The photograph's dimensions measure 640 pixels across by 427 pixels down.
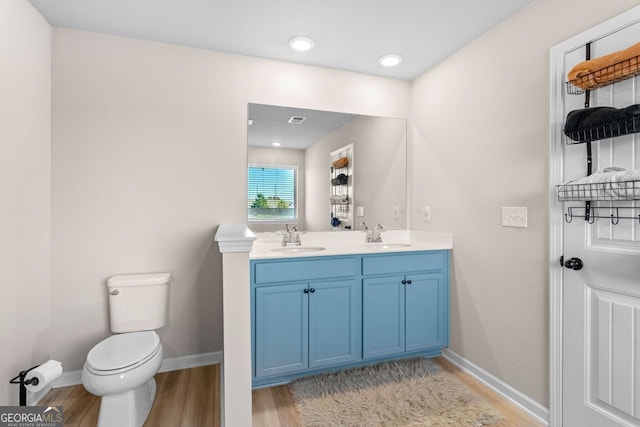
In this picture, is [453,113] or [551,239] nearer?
[551,239]

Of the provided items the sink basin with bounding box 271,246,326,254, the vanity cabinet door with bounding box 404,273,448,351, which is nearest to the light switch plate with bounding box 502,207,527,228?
the vanity cabinet door with bounding box 404,273,448,351

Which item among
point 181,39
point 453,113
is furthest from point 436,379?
point 181,39

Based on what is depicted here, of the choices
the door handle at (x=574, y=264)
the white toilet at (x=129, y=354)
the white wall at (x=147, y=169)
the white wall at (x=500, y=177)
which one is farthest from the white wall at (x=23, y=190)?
the door handle at (x=574, y=264)

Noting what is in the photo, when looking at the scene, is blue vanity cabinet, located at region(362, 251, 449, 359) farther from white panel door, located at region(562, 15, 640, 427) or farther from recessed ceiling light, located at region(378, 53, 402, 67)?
recessed ceiling light, located at region(378, 53, 402, 67)

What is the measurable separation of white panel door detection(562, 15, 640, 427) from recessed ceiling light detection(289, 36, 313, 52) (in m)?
1.53

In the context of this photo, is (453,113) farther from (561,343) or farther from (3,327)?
(3,327)

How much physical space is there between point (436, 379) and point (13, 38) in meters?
3.23

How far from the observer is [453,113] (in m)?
2.44

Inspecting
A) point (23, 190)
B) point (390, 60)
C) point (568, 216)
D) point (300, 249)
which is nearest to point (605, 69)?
point (568, 216)

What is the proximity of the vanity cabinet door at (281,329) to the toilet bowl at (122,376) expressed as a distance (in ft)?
1.93

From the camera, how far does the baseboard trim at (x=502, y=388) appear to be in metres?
1.79

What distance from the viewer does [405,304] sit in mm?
2369

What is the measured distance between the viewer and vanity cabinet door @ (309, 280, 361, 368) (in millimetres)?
2135

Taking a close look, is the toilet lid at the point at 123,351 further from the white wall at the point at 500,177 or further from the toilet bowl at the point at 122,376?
the white wall at the point at 500,177
